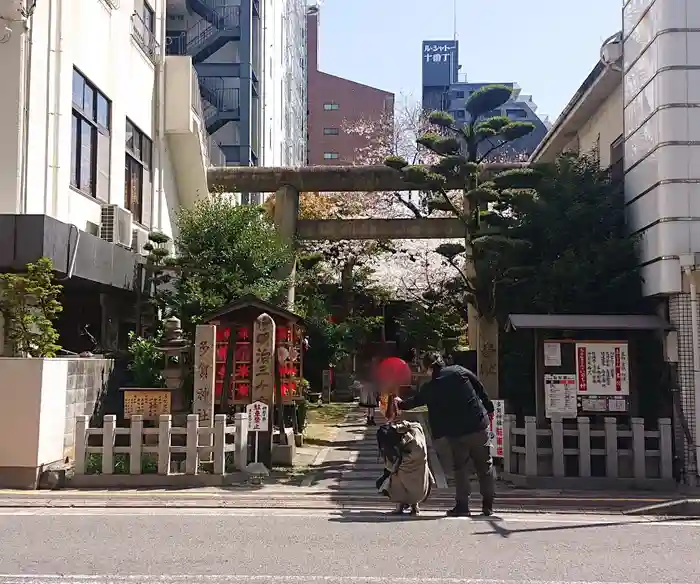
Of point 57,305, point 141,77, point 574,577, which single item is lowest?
point 574,577

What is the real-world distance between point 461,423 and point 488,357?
7.02 metres

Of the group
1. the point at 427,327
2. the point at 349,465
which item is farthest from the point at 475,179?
the point at 427,327

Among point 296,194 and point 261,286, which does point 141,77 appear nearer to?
point 296,194

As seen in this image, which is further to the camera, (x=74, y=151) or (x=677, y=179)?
(x=74, y=151)

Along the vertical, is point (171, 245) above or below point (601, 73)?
below

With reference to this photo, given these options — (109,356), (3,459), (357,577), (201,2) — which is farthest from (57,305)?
(201,2)

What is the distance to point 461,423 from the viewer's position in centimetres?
870

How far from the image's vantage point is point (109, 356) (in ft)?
47.3

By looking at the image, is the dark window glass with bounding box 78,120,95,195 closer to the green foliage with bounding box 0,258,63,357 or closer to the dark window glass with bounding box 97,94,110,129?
the dark window glass with bounding box 97,94,110,129

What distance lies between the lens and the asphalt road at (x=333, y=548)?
616 centimetres

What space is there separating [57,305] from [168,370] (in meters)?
2.65

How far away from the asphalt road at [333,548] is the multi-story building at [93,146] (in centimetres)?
523

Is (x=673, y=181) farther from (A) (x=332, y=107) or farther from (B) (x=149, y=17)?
(A) (x=332, y=107)

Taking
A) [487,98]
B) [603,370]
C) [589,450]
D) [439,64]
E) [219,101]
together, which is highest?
[439,64]
